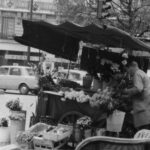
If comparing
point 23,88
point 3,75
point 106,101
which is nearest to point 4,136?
point 106,101

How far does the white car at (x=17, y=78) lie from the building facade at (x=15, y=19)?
14.2 meters

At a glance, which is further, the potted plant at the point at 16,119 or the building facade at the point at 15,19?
the building facade at the point at 15,19

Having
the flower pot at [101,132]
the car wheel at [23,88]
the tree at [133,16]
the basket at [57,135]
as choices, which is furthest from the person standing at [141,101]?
the car wheel at [23,88]

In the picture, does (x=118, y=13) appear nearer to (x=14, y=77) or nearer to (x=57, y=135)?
(x=14, y=77)

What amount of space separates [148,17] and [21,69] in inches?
338

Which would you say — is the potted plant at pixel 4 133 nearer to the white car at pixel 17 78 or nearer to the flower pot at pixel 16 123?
the flower pot at pixel 16 123

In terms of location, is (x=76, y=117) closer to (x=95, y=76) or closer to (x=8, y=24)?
(x=95, y=76)

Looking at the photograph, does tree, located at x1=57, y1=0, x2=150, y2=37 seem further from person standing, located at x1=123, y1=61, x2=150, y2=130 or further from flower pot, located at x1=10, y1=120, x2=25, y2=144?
person standing, located at x1=123, y1=61, x2=150, y2=130

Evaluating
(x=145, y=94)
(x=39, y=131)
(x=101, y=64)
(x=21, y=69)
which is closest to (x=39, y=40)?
(x=101, y=64)

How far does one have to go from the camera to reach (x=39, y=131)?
273 inches

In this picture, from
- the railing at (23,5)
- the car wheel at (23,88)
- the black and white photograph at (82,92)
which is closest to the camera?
the black and white photograph at (82,92)

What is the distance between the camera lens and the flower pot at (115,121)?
6793 millimetres

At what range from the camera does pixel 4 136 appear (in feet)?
23.4

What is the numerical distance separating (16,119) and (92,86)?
2.03 meters
